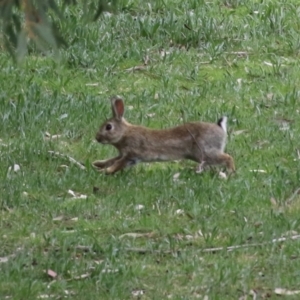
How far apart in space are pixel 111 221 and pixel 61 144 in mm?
2073

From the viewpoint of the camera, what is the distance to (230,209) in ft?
28.2

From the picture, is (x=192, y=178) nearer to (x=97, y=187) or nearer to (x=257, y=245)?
(x=97, y=187)

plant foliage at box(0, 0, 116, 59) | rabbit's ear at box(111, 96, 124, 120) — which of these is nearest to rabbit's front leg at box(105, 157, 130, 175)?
rabbit's ear at box(111, 96, 124, 120)

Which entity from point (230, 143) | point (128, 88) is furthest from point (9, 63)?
point (230, 143)

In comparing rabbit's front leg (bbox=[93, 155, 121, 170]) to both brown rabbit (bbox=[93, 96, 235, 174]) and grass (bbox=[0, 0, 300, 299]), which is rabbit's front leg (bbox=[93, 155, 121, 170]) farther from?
grass (bbox=[0, 0, 300, 299])

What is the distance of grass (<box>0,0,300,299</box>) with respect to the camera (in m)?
7.32

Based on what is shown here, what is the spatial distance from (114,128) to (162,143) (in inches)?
18.9

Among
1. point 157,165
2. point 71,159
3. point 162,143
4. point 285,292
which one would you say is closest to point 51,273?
point 285,292

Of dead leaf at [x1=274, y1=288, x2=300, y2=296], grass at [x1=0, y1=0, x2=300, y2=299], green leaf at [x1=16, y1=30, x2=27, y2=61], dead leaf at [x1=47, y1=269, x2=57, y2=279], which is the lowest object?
grass at [x1=0, y1=0, x2=300, y2=299]

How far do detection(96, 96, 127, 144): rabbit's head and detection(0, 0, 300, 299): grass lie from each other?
36 cm

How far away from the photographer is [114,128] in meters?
9.75

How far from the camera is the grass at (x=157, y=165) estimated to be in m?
7.32

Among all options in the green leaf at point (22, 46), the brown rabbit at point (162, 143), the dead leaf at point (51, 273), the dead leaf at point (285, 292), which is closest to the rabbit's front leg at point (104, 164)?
the brown rabbit at point (162, 143)

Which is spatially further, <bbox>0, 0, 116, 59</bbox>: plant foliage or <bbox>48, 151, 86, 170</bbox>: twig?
<bbox>48, 151, 86, 170</bbox>: twig
